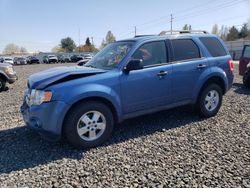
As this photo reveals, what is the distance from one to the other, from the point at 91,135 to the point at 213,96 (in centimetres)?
310

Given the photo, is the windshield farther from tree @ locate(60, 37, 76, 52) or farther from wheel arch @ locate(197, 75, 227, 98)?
tree @ locate(60, 37, 76, 52)

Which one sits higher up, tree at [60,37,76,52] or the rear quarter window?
tree at [60,37,76,52]

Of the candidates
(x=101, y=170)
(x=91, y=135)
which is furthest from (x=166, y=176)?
(x=91, y=135)

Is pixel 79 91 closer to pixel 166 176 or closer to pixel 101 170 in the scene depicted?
pixel 101 170

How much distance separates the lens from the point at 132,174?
3.49 meters

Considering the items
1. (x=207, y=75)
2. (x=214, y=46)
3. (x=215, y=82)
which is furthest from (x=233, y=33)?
(x=207, y=75)

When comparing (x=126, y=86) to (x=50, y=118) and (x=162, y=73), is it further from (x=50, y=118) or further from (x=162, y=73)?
(x=50, y=118)

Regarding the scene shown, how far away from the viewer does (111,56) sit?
17.0 ft

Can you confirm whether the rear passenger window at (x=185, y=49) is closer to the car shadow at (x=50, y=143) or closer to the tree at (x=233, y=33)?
the car shadow at (x=50, y=143)

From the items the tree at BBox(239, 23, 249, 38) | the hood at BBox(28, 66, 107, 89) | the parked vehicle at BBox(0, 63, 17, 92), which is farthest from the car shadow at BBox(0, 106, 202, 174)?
the tree at BBox(239, 23, 249, 38)

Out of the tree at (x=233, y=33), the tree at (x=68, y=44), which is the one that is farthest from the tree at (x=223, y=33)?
the tree at (x=68, y=44)

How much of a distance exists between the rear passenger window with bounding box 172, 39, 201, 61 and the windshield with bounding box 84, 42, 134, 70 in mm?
991

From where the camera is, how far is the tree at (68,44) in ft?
325

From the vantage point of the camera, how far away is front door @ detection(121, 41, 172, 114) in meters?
4.66
